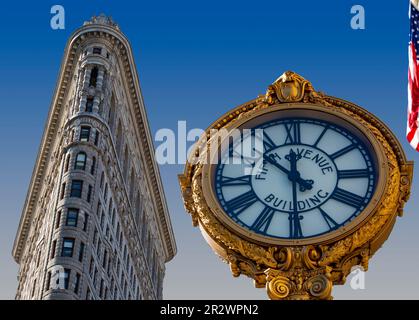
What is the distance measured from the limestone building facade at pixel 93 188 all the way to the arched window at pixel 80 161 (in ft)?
0.31

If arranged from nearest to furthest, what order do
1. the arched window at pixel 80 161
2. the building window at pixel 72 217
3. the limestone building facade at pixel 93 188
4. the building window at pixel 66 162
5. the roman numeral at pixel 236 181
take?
1. the roman numeral at pixel 236 181
2. the limestone building facade at pixel 93 188
3. the building window at pixel 72 217
4. the arched window at pixel 80 161
5. the building window at pixel 66 162

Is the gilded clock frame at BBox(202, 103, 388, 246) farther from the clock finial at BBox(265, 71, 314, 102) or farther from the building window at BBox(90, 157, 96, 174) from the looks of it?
the building window at BBox(90, 157, 96, 174)

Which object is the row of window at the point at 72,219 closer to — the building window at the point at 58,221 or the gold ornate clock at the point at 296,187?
the building window at the point at 58,221

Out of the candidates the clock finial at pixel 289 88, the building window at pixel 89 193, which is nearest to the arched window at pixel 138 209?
the building window at pixel 89 193

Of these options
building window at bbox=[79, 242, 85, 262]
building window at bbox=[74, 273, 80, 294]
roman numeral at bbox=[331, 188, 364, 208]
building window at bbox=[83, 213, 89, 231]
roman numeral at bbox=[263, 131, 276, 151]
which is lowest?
roman numeral at bbox=[331, 188, 364, 208]

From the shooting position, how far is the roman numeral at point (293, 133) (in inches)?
300

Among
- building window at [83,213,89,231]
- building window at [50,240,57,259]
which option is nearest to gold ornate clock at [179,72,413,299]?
building window at [50,240,57,259]

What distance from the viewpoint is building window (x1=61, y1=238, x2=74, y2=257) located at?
7900 centimetres

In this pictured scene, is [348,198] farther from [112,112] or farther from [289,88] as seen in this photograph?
[112,112]

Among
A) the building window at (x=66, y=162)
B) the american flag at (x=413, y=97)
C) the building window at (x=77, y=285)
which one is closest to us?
the american flag at (x=413, y=97)

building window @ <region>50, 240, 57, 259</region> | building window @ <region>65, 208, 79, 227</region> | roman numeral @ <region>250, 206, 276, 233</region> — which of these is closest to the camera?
roman numeral @ <region>250, 206, 276, 233</region>

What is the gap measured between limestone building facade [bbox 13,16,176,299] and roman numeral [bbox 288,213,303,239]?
222 ft

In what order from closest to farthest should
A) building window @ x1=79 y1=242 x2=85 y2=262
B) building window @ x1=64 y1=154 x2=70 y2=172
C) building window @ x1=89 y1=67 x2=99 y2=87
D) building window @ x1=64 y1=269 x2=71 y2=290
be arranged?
1. building window @ x1=64 y1=269 x2=71 y2=290
2. building window @ x1=79 y1=242 x2=85 y2=262
3. building window @ x1=64 y1=154 x2=70 y2=172
4. building window @ x1=89 y1=67 x2=99 y2=87
